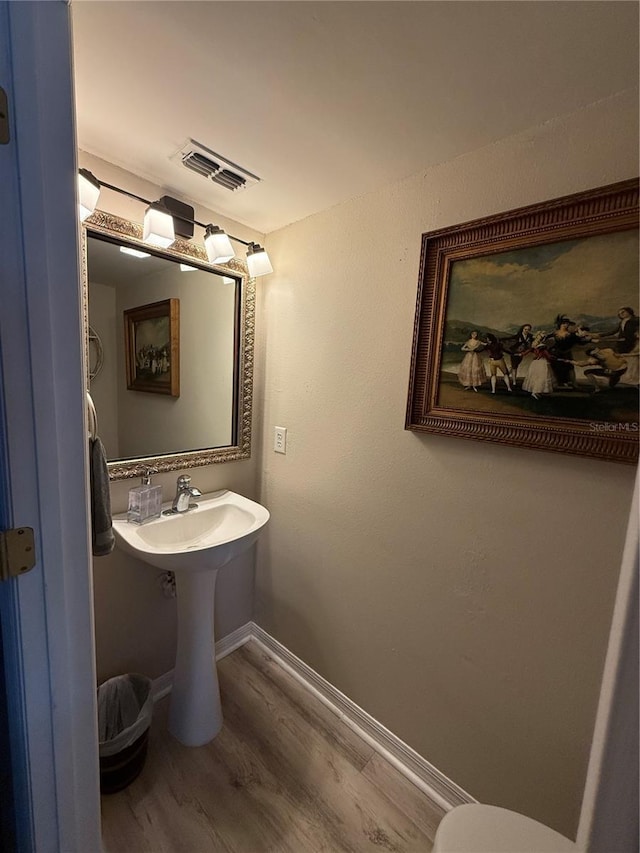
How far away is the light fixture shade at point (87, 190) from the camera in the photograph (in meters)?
0.99

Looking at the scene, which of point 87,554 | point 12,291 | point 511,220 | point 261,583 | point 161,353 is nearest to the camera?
point 12,291

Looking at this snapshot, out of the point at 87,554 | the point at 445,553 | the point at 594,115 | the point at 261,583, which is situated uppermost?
the point at 594,115

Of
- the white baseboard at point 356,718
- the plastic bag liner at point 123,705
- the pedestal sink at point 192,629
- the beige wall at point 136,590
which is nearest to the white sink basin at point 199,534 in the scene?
the pedestal sink at point 192,629

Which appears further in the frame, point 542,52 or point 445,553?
point 445,553

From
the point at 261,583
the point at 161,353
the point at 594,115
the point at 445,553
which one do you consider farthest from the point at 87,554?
the point at 594,115

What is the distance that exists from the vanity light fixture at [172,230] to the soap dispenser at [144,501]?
2.94 feet

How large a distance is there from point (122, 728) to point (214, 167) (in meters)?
2.09

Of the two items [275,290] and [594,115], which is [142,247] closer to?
[275,290]

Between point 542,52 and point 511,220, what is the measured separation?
329mm

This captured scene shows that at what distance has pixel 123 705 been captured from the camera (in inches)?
52.4

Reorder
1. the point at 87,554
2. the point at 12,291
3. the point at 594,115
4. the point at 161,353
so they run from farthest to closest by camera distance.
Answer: the point at 161,353 < the point at 594,115 < the point at 87,554 < the point at 12,291

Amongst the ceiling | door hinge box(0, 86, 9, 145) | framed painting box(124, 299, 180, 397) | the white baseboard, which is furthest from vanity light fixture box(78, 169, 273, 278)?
the white baseboard

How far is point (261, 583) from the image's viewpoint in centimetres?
185

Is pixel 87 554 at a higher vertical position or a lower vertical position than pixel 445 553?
higher
